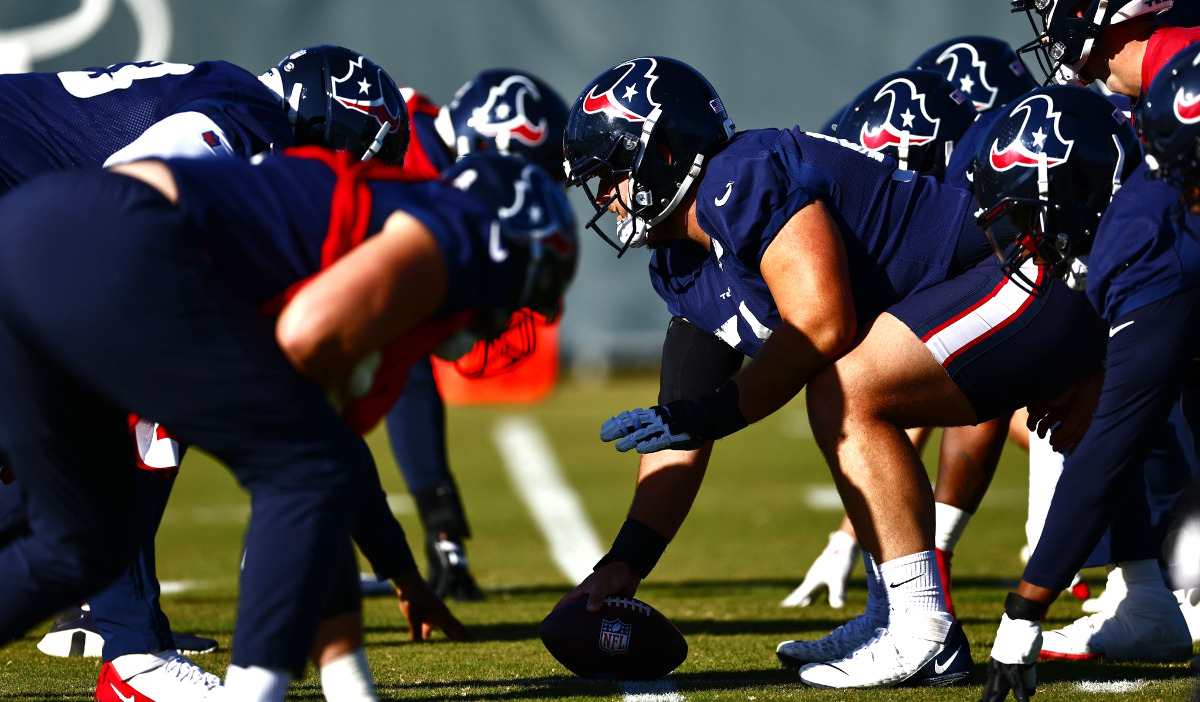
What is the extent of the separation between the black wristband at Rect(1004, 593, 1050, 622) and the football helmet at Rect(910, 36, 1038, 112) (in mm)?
2778

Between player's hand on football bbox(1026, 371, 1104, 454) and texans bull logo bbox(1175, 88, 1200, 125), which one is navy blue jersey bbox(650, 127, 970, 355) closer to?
player's hand on football bbox(1026, 371, 1104, 454)

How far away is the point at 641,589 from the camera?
5410 mm

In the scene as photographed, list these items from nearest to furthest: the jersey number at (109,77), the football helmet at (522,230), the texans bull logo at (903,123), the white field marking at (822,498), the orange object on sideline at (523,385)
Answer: the football helmet at (522,230), the jersey number at (109,77), the texans bull logo at (903,123), the white field marking at (822,498), the orange object on sideline at (523,385)

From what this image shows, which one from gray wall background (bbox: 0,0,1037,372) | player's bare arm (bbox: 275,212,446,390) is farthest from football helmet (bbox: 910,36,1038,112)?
gray wall background (bbox: 0,0,1037,372)

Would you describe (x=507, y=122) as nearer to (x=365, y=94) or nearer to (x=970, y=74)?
(x=365, y=94)

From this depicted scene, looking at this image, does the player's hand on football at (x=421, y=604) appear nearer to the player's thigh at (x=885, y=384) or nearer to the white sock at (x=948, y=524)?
the player's thigh at (x=885, y=384)

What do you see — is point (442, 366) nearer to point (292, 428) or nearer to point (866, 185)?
point (866, 185)

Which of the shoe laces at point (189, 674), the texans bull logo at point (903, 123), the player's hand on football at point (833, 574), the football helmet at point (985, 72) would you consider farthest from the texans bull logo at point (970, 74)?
the shoe laces at point (189, 674)

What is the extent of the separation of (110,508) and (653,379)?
35.2ft

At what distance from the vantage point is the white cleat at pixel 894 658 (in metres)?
3.32

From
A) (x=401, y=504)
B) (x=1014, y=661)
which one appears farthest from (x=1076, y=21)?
(x=401, y=504)

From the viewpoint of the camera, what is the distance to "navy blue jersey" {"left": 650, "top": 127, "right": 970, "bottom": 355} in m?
3.48

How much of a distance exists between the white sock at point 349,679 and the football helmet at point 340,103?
6.04ft

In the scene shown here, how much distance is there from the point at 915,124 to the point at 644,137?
1427mm
